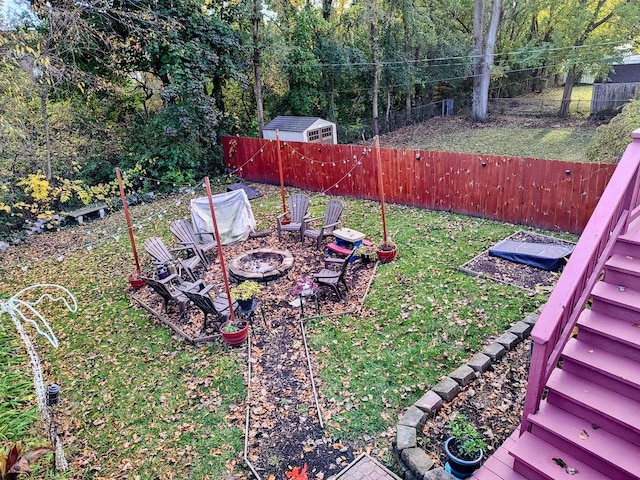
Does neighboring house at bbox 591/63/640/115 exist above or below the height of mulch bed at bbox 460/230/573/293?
above

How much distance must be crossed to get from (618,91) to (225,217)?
64.9 feet

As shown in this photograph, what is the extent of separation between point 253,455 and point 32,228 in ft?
Result: 33.3

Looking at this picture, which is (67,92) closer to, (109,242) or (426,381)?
(109,242)

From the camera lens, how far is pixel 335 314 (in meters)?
6.27

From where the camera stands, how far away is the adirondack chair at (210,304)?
18.8ft

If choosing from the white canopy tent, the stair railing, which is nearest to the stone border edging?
the stair railing

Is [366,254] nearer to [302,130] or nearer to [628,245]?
[628,245]

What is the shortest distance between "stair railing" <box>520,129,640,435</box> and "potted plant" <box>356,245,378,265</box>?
4511 mm

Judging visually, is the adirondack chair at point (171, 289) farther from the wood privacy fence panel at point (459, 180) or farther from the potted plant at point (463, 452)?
the wood privacy fence panel at point (459, 180)

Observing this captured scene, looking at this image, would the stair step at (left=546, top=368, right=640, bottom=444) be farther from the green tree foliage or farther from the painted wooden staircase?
the green tree foliage

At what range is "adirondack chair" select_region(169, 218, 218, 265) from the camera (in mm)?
8227

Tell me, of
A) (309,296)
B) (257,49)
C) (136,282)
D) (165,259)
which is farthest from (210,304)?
(257,49)

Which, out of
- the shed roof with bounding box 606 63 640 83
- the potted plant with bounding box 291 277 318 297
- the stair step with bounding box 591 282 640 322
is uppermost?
the shed roof with bounding box 606 63 640 83

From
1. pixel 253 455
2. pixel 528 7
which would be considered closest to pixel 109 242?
pixel 253 455
